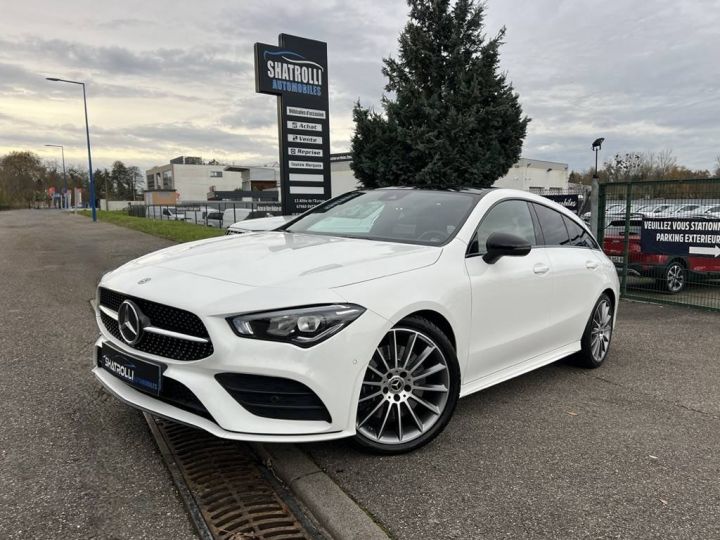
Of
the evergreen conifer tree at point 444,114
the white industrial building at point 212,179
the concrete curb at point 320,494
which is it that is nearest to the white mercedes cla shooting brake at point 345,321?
the concrete curb at point 320,494

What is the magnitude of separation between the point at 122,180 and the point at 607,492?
12850 centimetres

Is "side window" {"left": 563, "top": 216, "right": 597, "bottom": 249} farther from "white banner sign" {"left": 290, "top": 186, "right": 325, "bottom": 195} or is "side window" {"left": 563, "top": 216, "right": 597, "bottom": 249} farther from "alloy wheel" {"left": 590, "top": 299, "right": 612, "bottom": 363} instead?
"white banner sign" {"left": 290, "top": 186, "right": 325, "bottom": 195}

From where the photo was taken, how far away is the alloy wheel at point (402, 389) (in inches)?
114

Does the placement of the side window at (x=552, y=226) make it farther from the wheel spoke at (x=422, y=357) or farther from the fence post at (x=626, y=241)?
the fence post at (x=626, y=241)

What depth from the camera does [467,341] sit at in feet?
11.0

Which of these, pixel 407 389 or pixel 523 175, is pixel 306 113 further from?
pixel 523 175

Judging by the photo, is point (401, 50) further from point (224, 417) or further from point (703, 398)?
point (224, 417)

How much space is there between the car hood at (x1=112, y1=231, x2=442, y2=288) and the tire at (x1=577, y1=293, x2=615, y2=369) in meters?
2.13

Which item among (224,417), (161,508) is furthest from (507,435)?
(161,508)

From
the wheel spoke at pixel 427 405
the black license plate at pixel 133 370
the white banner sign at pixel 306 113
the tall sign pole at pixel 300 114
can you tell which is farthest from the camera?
the white banner sign at pixel 306 113

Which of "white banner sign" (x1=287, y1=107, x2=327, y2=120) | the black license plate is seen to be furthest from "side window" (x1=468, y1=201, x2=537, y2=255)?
"white banner sign" (x1=287, y1=107, x2=327, y2=120)

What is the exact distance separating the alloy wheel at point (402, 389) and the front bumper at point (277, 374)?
0.57 ft

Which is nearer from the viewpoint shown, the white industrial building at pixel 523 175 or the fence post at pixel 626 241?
the fence post at pixel 626 241

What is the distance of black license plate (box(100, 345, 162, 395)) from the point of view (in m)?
2.72
